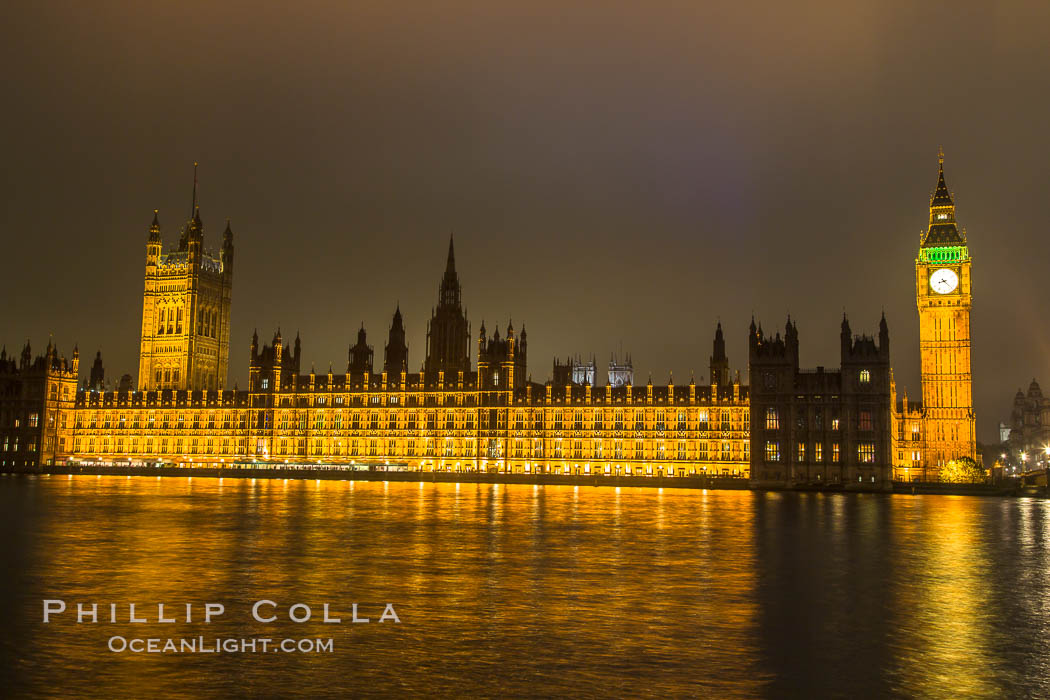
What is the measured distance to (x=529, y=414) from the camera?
12600 cm

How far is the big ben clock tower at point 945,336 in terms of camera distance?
121m

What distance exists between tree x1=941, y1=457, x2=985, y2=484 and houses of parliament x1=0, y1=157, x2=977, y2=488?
686cm

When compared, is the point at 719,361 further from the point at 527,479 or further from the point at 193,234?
the point at 193,234

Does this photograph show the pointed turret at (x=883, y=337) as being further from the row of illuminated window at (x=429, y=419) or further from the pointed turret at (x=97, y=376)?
the pointed turret at (x=97, y=376)

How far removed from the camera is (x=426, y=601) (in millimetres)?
24953

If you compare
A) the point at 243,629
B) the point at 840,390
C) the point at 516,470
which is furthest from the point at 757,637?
the point at 516,470

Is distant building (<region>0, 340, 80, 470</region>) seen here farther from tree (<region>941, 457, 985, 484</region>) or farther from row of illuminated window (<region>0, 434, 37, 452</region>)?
tree (<region>941, 457, 985, 484</region>)

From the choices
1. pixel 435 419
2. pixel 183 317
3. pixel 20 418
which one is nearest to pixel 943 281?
pixel 435 419

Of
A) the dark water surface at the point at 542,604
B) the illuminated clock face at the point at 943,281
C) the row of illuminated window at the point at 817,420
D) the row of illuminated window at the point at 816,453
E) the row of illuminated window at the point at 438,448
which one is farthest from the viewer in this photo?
the illuminated clock face at the point at 943,281

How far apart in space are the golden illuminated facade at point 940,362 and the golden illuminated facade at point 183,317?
4794 inches

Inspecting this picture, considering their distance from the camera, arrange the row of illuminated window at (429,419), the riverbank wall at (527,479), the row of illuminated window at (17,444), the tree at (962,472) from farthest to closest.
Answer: the row of illuminated window at (17,444) < the row of illuminated window at (429,419) < the tree at (962,472) < the riverbank wall at (527,479)

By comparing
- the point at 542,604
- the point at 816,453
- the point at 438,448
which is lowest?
the point at 542,604

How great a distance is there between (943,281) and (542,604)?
4642 inches

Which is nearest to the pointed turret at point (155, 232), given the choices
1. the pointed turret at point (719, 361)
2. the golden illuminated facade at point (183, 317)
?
the golden illuminated facade at point (183, 317)
